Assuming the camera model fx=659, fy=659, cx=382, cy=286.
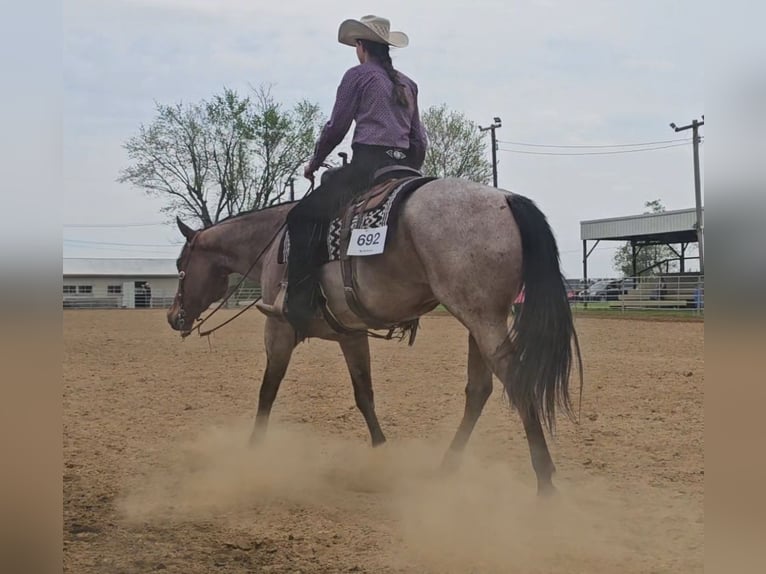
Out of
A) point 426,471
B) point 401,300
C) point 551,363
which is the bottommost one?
point 426,471

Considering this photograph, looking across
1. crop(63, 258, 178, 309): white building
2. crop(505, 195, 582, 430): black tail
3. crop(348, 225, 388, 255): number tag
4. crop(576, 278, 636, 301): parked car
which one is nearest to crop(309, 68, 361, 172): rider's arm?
crop(348, 225, 388, 255): number tag

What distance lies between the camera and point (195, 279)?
587 centimetres

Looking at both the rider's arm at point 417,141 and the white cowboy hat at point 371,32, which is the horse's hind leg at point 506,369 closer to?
the rider's arm at point 417,141

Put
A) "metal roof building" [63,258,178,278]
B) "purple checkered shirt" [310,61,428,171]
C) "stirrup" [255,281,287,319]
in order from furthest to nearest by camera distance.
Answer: "metal roof building" [63,258,178,278] < "stirrup" [255,281,287,319] < "purple checkered shirt" [310,61,428,171]

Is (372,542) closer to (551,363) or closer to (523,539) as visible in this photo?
(523,539)

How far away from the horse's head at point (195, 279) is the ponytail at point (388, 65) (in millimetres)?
2336

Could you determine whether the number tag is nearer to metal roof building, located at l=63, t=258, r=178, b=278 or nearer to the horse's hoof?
the horse's hoof

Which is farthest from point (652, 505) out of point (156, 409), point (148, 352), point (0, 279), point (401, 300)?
point (148, 352)

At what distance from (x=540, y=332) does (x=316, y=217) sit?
5.68 ft

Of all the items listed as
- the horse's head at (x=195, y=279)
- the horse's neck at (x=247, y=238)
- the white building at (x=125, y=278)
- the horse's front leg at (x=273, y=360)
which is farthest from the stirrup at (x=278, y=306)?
the white building at (x=125, y=278)

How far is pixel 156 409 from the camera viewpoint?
6.99 meters

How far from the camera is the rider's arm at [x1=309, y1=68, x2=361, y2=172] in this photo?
170 inches

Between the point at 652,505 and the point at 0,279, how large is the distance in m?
3.63

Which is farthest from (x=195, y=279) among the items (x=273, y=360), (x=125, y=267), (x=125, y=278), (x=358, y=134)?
(x=125, y=267)
